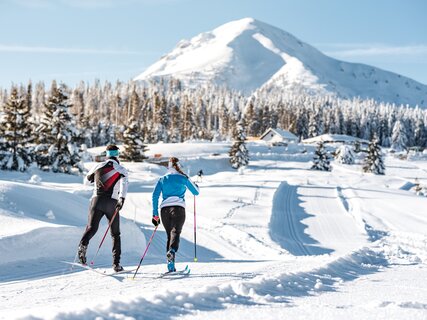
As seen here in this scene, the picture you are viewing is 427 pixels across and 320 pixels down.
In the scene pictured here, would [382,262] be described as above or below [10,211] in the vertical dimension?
Answer: below

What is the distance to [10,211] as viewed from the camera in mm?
10547

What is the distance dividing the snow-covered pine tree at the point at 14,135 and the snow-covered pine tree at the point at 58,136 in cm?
189

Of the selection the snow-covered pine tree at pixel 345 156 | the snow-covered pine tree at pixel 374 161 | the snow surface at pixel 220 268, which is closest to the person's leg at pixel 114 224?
the snow surface at pixel 220 268

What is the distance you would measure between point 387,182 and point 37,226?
162 ft

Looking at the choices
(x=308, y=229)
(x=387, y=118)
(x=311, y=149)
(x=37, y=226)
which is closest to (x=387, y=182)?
(x=308, y=229)

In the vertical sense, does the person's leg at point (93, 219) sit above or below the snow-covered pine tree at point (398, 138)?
below

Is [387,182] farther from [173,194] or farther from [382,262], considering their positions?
[173,194]

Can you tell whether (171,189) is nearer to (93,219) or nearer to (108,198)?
(108,198)

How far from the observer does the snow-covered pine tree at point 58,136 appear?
35.9 m

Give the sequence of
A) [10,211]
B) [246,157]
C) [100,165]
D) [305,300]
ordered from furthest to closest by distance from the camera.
→ [246,157]
[10,211]
[100,165]
[305,300]

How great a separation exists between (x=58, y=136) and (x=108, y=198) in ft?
99.1

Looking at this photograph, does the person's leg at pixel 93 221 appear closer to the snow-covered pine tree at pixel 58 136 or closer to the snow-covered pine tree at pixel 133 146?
the snow-covered pine tree at pixel 58 136

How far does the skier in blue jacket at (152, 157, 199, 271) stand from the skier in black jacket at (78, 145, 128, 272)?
1.98 feet

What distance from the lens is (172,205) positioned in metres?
7.54
